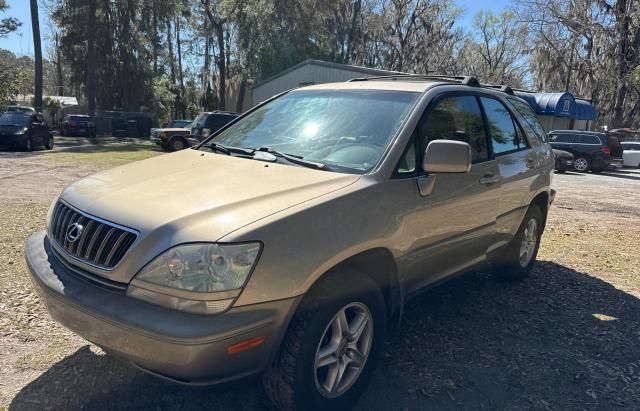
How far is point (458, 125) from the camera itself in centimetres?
385

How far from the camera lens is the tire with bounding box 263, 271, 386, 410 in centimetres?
250

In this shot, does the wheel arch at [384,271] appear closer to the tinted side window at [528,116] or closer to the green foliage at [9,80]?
the tinted side window at [528,116]

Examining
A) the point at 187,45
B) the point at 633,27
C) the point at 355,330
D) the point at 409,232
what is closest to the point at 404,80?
the point at 409,232

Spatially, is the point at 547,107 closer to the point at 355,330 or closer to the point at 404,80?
the point at 404,80

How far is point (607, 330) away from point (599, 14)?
36649 millimetres

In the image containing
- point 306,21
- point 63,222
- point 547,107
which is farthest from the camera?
point 306,21

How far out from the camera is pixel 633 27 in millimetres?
32250

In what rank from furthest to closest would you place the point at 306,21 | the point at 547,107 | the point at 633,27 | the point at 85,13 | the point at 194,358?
the point at 306,21 → the point at 85,13 → the point at 633,27 → the point at 547,107 → the point at 194,358

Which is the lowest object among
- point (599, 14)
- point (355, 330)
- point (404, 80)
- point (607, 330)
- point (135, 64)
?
point (607, 330)

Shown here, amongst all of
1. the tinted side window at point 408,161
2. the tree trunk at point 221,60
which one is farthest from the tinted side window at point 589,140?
the tree trunk at point 221,60

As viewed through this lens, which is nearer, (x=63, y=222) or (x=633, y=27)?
(x=63, y=222)

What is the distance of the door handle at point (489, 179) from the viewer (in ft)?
12.8

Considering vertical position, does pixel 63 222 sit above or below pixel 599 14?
below

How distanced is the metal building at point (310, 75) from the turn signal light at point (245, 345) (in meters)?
25.5
